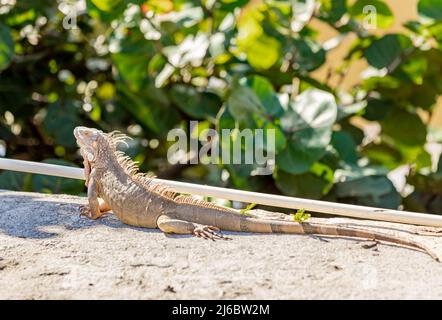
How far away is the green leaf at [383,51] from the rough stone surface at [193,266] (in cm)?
231

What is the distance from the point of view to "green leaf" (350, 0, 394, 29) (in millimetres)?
5004

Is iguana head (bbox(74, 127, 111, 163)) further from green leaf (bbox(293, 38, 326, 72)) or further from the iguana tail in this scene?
green leaf (bbox(293, 38, 326, 72))

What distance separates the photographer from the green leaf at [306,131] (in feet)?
13.3

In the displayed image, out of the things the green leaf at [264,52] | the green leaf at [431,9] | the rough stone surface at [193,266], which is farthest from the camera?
the green leaf at [264,52]

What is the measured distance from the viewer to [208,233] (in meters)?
2.69

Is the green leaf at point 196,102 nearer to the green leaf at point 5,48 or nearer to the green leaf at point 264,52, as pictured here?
the green leaf at point 264,52

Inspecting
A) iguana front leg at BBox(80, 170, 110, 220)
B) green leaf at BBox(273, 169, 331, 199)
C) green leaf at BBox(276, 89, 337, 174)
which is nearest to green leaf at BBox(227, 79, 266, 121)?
green leaf at BBox(276, 89, 337, 174)

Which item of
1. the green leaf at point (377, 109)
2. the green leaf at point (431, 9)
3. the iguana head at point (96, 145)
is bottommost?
the iguana head at point (96, 145)

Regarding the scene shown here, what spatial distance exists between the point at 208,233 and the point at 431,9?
277 centimetres

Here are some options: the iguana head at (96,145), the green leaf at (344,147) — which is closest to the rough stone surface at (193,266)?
the iguana head at (96,145)

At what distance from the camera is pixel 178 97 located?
5008 millimetres

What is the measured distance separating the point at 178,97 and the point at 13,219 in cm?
230

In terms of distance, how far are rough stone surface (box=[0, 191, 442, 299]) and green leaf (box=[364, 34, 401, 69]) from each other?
231 cm
